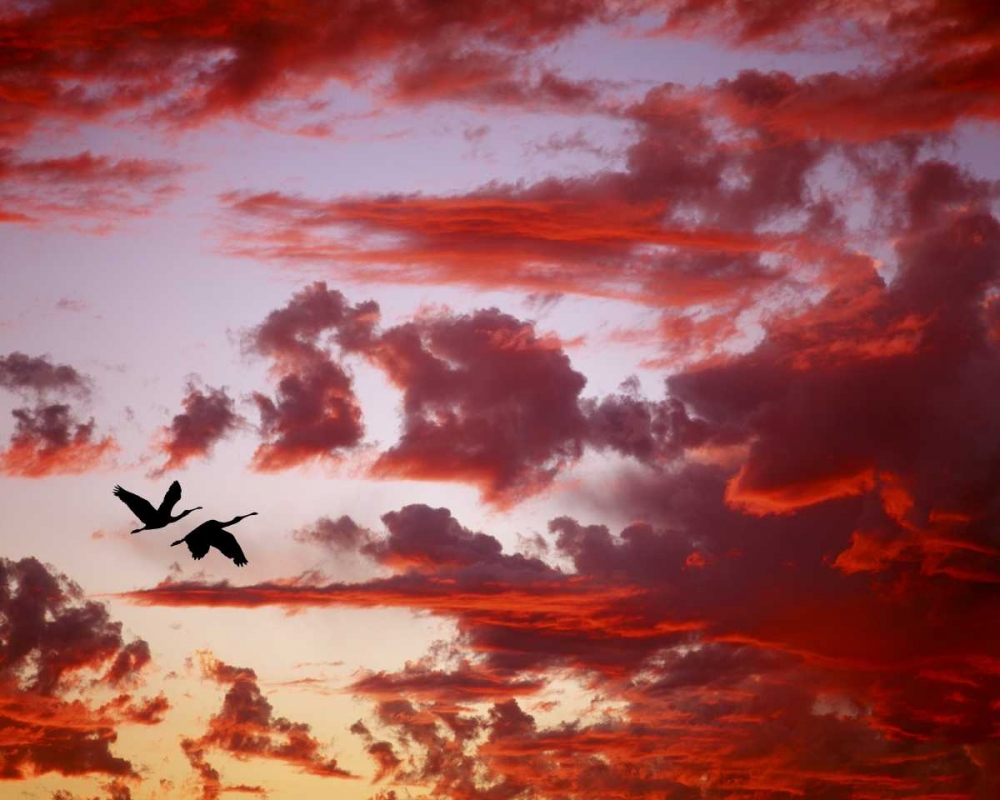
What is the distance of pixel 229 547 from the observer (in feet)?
351

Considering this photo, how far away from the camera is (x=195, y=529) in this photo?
106m

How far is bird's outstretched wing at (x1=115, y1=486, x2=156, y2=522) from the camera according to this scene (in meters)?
104

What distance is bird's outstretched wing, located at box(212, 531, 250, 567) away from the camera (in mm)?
106500

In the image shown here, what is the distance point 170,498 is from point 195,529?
234 cm

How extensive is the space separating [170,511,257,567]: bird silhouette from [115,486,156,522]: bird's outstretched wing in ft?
9.22

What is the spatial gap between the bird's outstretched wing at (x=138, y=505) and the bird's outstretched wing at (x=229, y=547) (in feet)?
13.1

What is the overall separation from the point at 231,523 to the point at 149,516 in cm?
493

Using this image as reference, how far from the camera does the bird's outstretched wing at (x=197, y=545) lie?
105 meters

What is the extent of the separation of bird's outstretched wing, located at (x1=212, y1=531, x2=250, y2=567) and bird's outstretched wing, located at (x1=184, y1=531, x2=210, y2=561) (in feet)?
2.12

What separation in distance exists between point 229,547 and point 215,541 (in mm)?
1081

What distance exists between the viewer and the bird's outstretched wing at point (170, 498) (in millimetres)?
105331

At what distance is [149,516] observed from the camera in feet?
348

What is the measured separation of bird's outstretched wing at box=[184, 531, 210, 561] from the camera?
4141 inches

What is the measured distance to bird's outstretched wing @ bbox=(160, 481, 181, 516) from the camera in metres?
105
